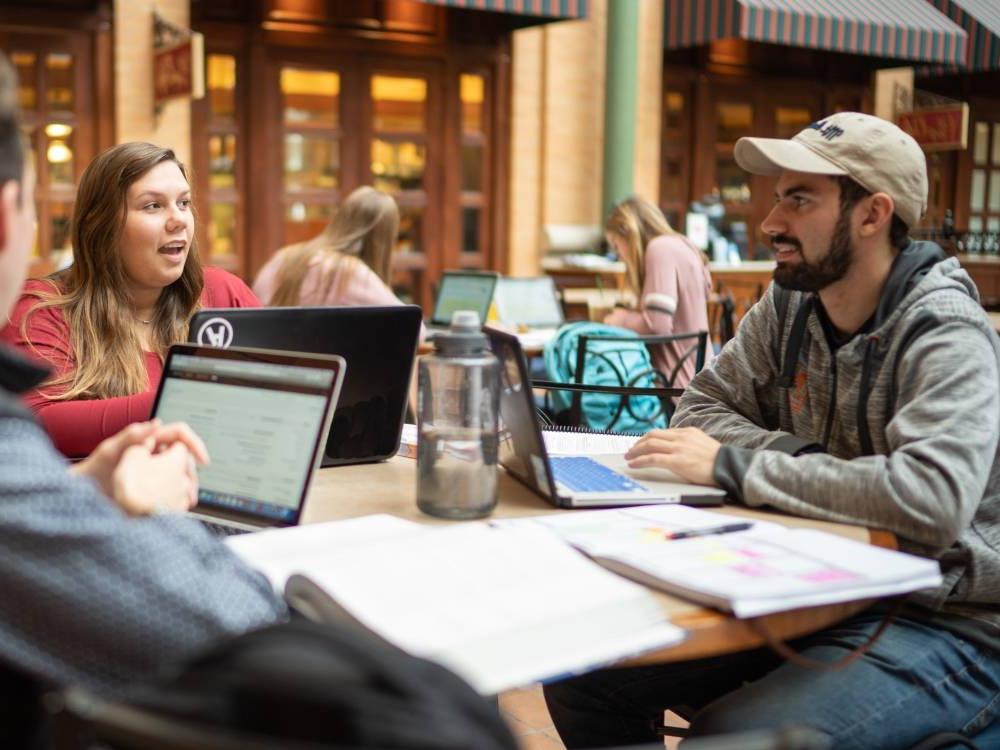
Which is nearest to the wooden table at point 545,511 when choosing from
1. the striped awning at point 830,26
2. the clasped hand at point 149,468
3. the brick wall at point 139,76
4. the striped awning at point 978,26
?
the clasped hand at point 149,468

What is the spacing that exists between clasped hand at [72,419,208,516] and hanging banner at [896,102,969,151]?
9.41m

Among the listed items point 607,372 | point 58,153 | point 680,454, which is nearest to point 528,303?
point 607,372

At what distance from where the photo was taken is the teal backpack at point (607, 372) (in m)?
4.47

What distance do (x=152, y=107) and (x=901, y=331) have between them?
6517 millimetres

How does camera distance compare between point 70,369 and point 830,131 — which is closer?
point 830,131

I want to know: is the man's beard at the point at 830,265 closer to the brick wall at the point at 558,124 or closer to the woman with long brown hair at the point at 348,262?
the woman with long brown hair at the point at 348,262

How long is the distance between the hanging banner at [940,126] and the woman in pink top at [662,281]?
5.59 m

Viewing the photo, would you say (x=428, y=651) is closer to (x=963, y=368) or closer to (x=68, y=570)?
(x=68, y=570)

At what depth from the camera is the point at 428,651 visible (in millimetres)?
1145

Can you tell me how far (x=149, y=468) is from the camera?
1.48 m

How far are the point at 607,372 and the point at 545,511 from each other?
9.23 feet

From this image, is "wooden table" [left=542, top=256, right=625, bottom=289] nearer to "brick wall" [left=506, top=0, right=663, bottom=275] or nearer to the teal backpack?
"brick wall" [left=506, top=0, right=663, bottom=275]

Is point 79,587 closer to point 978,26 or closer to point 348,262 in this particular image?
point 348,262

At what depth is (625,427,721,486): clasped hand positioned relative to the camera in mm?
1849
